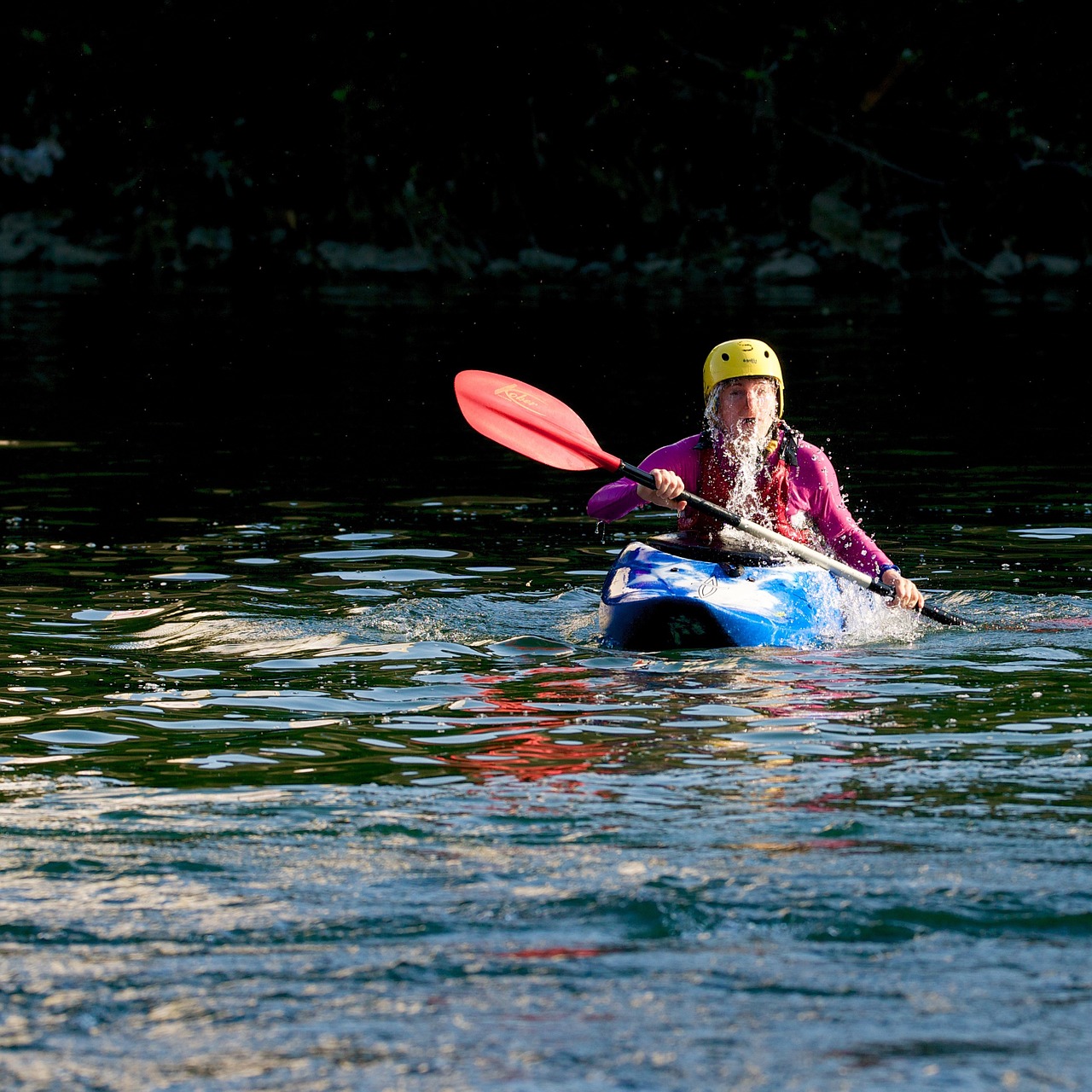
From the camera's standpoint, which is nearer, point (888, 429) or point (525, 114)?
point (888, 429)

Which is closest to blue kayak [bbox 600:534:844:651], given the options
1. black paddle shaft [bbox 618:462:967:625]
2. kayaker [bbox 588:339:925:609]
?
black paddle shaft [bbox 618:462:967:625]

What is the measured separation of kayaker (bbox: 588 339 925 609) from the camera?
22.4 feet

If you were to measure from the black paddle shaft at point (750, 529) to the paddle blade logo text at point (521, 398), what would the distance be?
826 millimetres

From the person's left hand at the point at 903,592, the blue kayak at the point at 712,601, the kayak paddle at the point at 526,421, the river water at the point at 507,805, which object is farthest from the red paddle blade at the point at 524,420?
the person's left hand at the point at 903,592

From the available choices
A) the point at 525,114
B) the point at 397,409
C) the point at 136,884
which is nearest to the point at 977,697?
the point at 136,884

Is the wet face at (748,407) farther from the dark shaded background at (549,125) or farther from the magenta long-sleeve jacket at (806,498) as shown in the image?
the dark shaded background at (549,125)

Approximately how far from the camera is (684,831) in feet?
13.0

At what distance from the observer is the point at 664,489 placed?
21.2ft

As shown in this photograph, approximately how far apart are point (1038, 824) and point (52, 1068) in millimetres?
2168

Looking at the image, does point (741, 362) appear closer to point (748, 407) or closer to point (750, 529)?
point (748, 407)

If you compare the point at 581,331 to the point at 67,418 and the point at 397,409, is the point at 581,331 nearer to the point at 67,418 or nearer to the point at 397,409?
the point at 397,409

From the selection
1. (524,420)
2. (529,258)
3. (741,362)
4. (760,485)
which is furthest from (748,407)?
(529,258)

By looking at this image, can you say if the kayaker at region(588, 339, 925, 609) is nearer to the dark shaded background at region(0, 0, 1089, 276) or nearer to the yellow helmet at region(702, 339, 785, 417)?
the yellow helmet at region(702, 339, 785, 417)

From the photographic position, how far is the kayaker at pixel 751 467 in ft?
22.4
